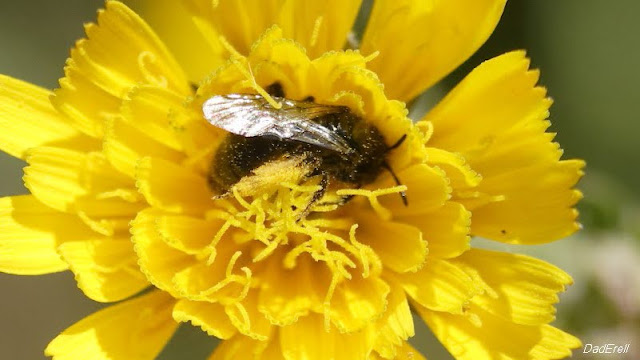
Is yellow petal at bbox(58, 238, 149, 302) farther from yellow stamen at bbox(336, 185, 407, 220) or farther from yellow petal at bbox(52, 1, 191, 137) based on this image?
yellow stamen at bbox(336, 185, 407, 220)

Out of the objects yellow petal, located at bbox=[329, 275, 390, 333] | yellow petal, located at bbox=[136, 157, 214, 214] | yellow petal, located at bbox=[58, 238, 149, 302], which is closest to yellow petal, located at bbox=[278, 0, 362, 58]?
yellow petal, located at bbox=[136, 157, 214, 214]

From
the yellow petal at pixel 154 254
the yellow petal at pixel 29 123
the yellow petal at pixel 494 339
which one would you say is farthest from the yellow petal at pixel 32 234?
the yellow petal at pixel 494 339

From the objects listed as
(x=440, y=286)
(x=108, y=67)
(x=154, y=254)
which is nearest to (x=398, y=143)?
(x=440, y=286)

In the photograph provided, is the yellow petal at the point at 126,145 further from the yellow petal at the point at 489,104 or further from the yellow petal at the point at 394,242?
the yellow petal at the point at 489,104

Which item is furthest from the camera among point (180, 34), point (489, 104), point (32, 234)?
point (180, 34)

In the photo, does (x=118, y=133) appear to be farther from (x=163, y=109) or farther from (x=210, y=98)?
(x=210, y=98)

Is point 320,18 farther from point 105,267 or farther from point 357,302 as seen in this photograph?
point 105,267
